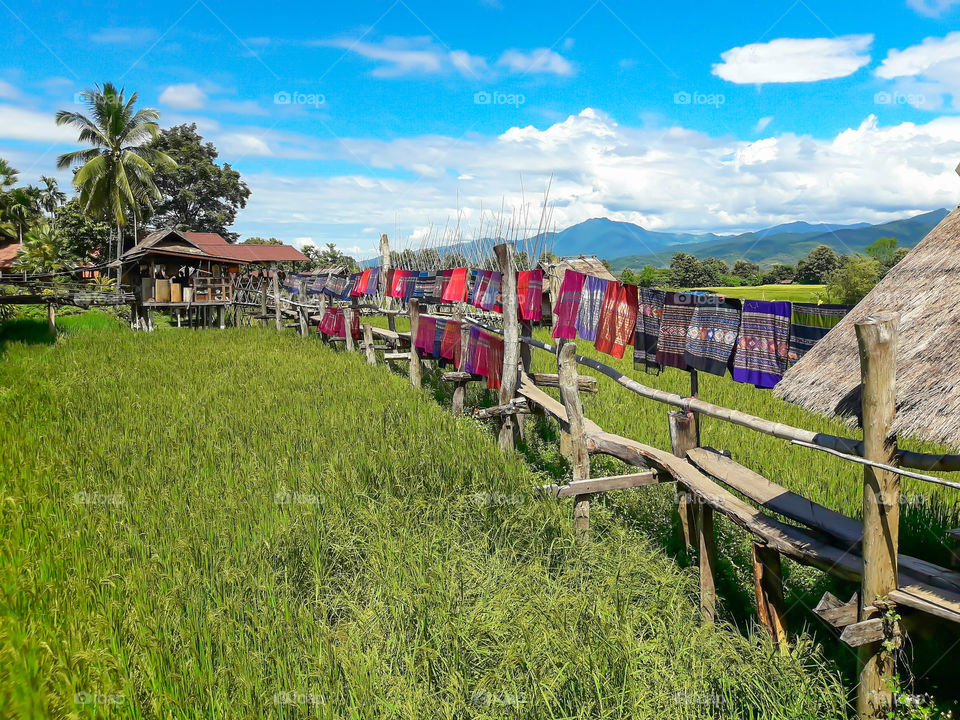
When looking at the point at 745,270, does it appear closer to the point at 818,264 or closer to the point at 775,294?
the point at 818,264

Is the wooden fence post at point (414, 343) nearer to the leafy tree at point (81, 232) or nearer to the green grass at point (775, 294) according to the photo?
the green grass at point (775, 294)

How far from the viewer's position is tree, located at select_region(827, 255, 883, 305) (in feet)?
95.5

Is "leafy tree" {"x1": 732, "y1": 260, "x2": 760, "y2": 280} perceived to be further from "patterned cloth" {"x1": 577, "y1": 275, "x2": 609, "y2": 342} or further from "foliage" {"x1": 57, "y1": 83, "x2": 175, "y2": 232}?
"patterned cloth" {"x1": 577, "y1": 275, "x2": 609, "y2": 342}

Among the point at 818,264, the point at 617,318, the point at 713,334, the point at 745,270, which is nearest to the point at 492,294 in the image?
the point at 617,318

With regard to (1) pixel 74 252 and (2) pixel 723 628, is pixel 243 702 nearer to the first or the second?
(2) pixel 723 628

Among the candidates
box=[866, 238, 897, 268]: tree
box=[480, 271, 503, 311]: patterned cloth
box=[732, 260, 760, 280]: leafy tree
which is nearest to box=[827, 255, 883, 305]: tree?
box=[866, 238, 897, 268]: tree

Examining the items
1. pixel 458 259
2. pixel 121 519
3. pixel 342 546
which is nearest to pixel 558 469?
pixel 342 546

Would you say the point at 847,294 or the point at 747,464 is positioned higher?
the point at 847,294

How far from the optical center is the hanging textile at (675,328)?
478cm

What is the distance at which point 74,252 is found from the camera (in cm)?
3550

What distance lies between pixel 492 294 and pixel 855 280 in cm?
2921

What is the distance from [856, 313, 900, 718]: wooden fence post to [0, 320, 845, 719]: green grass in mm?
204

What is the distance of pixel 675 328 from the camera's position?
489cm

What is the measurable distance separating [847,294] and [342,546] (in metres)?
33.2
